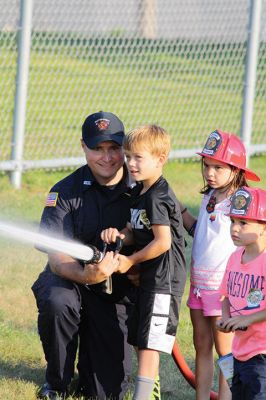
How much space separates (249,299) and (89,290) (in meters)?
1.12

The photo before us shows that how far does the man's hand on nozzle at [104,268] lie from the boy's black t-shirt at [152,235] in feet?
0.55

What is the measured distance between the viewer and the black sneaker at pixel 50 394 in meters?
4.98

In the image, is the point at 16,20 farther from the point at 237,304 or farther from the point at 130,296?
the point at 237,304

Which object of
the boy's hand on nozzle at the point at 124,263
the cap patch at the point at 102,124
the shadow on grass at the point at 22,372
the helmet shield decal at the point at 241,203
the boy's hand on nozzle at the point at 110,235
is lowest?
the shadow on grass at the point at 22,372

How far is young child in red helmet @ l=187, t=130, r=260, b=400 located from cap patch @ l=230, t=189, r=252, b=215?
477 mm

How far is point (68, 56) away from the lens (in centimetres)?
1092

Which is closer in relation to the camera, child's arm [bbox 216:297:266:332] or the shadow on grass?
child's arm [bbox 216:297:266:332]

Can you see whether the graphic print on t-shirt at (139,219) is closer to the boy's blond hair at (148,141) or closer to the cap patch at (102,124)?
the boy's blond hair at (148,141)

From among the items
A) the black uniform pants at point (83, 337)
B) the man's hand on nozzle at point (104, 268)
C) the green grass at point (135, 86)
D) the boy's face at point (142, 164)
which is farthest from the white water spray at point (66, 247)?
the green grass at point (135, 86)

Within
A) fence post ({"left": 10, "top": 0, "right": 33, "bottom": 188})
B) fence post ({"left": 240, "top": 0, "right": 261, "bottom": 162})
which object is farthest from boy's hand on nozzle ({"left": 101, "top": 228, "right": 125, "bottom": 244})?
fence post ({"left": 240, "top": 0, "right": 261, "bottom": 162})

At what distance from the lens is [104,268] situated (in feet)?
15.1

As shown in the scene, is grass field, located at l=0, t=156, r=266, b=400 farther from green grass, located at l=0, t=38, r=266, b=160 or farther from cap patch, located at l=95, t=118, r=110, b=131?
cap patch, located at l=95, t=118, r=110, b=131

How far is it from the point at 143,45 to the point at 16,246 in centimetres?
364

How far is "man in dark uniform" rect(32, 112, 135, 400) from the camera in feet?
16.3
